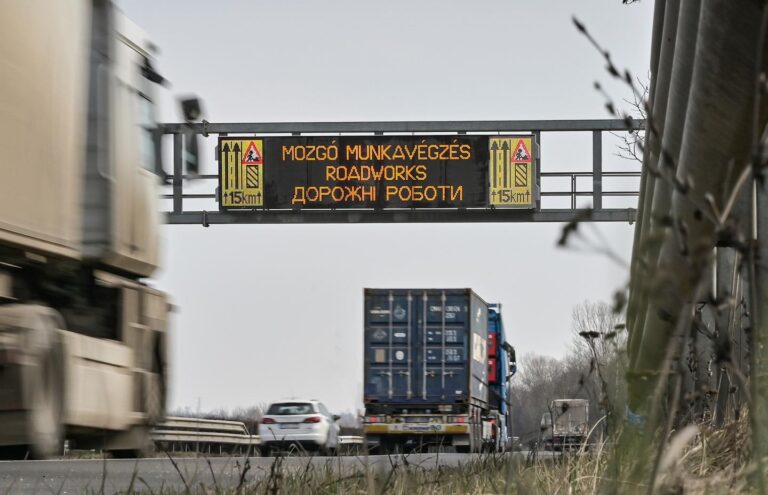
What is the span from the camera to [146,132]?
11.2 metres

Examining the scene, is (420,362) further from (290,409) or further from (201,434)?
(201,434)

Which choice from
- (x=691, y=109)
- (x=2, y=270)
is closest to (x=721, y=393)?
(x=691, y=109)

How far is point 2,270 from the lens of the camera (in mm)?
8750

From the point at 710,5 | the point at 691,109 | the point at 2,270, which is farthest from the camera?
the point at 2,270

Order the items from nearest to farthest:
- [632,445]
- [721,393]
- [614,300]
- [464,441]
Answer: [614,300] → [632,445] → [721,393] → [464,441]

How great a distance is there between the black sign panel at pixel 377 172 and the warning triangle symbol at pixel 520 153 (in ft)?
1.37

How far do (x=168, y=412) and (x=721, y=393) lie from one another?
5.42 metres

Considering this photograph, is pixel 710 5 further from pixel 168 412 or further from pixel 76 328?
pixel 168 412

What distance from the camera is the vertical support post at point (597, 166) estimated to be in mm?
28797

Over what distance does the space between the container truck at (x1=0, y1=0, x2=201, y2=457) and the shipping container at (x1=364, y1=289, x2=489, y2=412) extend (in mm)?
19765

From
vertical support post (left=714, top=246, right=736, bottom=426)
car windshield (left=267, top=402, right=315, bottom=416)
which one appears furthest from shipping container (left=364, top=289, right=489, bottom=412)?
vertical support post (left=714, top=246, right=736, bottom=426)

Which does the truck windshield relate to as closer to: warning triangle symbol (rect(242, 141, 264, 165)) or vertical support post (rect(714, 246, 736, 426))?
vertical support post (rect(714, 246, 736, 426))

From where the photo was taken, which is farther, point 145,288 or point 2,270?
point 145,288

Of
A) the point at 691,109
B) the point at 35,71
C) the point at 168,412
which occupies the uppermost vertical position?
the point at 35,71
